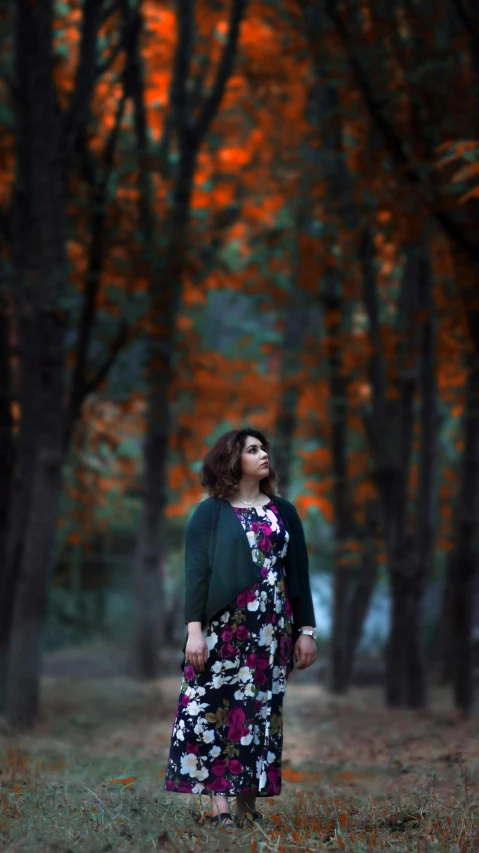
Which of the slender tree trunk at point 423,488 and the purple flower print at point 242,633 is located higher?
the slender tree trunk at point 423,488

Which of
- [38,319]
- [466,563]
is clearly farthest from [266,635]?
[466,563]

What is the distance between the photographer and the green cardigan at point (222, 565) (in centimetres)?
498

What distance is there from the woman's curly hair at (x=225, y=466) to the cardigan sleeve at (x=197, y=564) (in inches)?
4.4

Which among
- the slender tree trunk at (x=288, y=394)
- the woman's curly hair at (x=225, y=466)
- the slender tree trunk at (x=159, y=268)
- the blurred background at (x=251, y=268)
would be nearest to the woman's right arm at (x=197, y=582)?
the woman's curly hair at (x=225, y=466)

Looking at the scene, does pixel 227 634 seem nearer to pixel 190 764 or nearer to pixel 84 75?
pixel 190 764

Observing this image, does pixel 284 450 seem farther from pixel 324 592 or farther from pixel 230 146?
pixel 324 592

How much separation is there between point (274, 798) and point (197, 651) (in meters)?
→ 1.25

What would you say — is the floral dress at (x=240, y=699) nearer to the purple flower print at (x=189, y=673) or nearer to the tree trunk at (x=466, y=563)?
the purple flower print at (x=189, y=673)

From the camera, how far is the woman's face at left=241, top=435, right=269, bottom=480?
5207mm

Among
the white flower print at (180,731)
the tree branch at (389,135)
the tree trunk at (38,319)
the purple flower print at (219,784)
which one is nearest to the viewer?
the purple flower print at (219,784)

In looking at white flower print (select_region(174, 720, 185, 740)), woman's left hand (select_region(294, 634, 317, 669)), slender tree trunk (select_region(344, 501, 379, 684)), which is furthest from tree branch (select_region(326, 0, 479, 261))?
slender tree trunk (select_region(344, 501, 379, 684))

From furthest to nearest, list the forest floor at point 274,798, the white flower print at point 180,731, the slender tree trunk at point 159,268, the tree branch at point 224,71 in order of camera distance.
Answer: the tree branch at point 224,71
the slender tree trunk at point 159,268
the white flower print at point 180,731
the forest floor at point 274,798

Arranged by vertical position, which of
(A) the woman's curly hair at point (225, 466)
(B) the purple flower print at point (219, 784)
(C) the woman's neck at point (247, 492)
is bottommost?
(B) the purple flower print at point (219, 784)

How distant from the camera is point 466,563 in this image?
10914 millimetres
